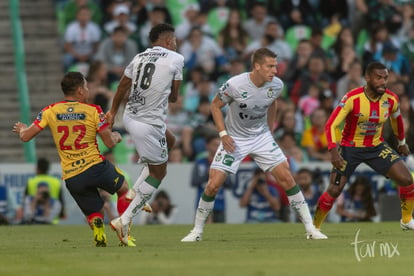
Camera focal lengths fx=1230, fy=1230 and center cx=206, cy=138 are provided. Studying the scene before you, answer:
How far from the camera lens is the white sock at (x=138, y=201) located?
1348 centimetres

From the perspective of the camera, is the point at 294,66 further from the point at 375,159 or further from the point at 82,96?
the point at 82,96

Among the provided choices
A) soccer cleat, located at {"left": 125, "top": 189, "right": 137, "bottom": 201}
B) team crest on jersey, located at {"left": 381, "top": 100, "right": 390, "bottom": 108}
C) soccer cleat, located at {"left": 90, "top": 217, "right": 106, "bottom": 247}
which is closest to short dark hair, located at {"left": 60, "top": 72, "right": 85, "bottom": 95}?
soccer cleat, located at {"left": 125, "top": 189, "right": 137, "bottom": 201}

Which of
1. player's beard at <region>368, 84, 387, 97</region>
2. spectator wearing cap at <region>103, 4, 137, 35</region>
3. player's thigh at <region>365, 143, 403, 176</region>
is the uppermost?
spectator wearing cap at <region>103, 4, 137, 35</region>

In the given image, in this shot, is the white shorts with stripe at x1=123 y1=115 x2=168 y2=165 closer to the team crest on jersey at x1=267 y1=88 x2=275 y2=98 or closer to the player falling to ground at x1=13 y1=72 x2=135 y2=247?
the player falling to ground at x1=13 y1=72 x2=135 y2=247

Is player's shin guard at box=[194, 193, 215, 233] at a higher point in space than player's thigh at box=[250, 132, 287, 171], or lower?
lower

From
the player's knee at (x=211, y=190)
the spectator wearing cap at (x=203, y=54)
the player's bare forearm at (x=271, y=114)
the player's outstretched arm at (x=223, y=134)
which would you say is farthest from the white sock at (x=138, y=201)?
the spectator wearing cap at (x=203, y=54)

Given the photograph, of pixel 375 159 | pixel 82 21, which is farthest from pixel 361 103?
pixel 82 21

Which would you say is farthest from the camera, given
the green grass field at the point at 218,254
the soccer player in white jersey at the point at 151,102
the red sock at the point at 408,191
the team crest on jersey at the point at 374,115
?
the red sock at the point at 408,191

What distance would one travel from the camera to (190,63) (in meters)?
24.8

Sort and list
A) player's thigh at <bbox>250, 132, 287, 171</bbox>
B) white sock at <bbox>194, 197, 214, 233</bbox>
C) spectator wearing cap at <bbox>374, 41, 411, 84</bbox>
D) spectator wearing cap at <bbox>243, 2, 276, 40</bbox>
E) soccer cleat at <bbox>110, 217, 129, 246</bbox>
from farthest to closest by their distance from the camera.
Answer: spectator wearing cap at <bbox>243, 2, 276, 40</bbox>, spectator wearing cap at <bbox>374, 41, 411, 84</bbox>, player's thigh at <bbox>250, 132, 287, 171</bbox>, white sock at <bbox>194, 197, 214, 233</bbox>, soccer cleat at <bbox>110, 217, 129, 246</bbox>

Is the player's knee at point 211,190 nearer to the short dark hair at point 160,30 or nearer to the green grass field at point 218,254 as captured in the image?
the green grass field at point 218,254

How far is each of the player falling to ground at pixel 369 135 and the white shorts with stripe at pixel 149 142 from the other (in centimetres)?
240

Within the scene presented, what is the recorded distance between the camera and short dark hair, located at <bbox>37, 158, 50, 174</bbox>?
20562 millimetres

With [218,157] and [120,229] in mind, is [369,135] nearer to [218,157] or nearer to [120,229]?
[218,157]
